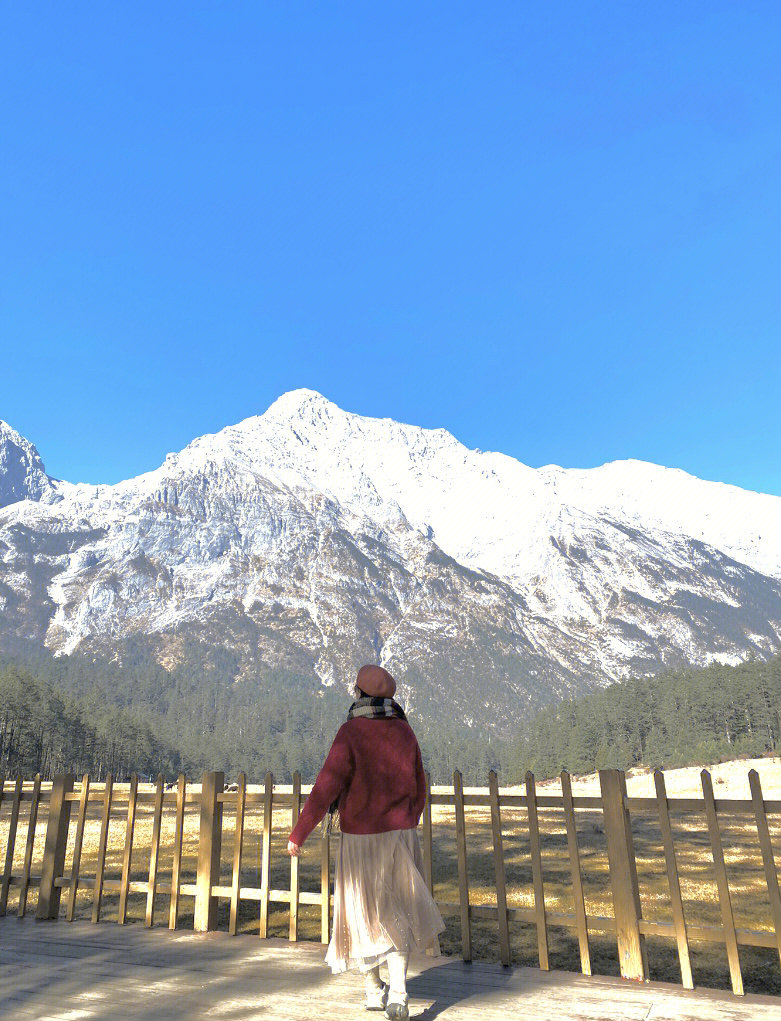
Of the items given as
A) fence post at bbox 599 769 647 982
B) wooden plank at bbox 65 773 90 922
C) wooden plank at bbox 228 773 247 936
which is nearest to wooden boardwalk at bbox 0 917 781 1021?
fence post at bbox 599 769 647 982

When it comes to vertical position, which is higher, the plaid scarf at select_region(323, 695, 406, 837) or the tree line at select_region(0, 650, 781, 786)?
the tree line at select_region(0, 650, 781, 786)

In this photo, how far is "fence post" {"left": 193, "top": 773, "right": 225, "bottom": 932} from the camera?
8.74 m

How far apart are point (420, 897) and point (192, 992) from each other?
2191 millimetres

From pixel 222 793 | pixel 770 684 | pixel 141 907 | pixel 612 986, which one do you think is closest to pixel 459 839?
pixel 612 986

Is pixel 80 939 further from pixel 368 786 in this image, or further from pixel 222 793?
pixel 368 786

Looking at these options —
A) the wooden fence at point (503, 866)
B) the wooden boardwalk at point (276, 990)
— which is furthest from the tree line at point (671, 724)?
the wooden boardwalk at point (276, 990)

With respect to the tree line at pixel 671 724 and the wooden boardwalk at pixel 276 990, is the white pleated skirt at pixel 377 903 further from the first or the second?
the tree line at pixel 671 724

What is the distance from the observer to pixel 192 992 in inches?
249

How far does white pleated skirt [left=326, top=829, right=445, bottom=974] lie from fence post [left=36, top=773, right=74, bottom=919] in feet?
17.7

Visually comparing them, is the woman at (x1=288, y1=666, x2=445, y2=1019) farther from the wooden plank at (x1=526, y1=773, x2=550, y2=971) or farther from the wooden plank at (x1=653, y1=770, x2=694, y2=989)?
the wooden plank at (x1=653, y1=770, x2=694, y2=989)

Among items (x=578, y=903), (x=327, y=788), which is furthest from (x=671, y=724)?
(x=327, y=788)

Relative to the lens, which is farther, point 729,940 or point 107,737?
point 107,737

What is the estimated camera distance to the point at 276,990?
6.36 metres

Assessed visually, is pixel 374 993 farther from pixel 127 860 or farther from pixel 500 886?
pixel 127 860
